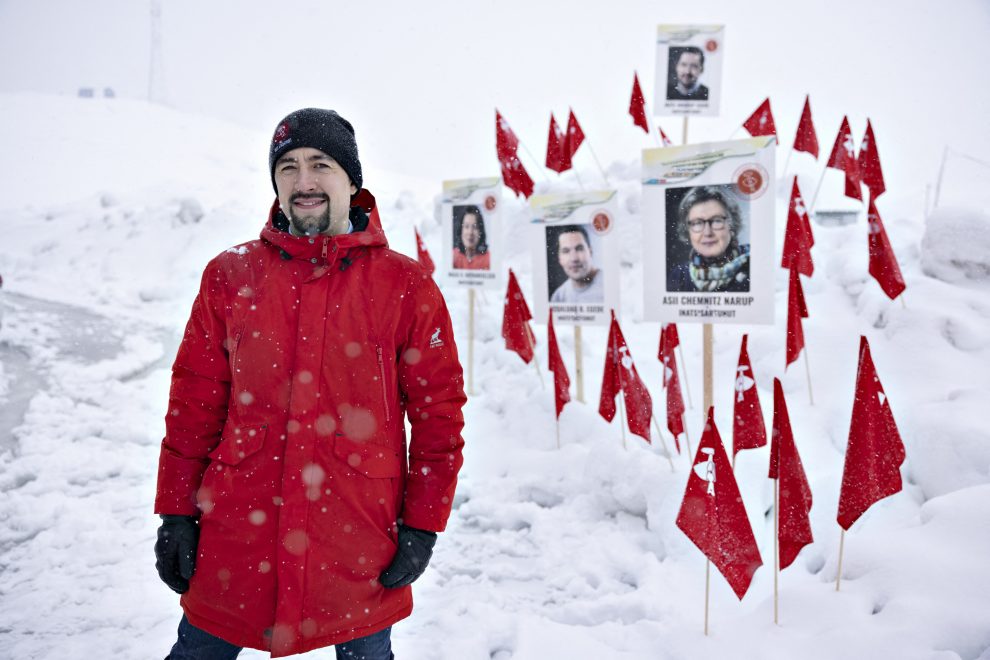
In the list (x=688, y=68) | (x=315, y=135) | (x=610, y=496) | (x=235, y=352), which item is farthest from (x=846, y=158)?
(x=235, y=352)

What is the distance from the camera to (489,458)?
477 cm

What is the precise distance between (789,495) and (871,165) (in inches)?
149

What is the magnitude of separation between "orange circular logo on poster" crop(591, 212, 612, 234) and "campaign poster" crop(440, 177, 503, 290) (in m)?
1.18

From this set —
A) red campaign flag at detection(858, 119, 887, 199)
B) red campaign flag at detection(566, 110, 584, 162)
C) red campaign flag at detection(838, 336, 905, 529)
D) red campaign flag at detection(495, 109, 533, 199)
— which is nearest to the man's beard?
red campaign flag at detection(838, 336, 905, 529)

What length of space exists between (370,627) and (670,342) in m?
3.09

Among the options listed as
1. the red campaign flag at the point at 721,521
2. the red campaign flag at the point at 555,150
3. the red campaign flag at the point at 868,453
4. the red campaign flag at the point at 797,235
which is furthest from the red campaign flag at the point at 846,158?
the red campaign flag at the point at 721,521

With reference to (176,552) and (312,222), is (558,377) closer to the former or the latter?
(312,222)

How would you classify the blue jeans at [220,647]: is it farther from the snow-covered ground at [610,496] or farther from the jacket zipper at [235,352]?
the snow-covered ground at [610,496]

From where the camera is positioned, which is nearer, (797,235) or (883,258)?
(883,258)

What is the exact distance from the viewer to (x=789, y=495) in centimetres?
243

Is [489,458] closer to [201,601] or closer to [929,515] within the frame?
[929,515]

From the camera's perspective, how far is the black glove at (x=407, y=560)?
4.89ft

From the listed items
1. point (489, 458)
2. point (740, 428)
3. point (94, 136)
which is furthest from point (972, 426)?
point (94, 136)

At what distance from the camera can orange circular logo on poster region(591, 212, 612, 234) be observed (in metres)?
4.66
